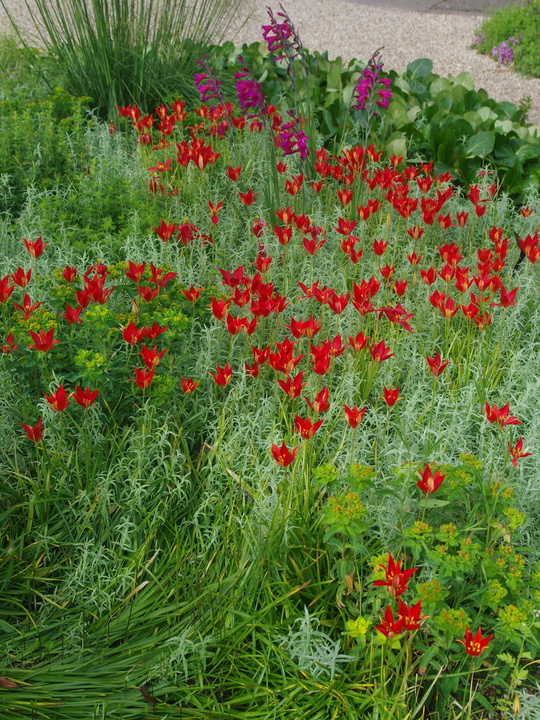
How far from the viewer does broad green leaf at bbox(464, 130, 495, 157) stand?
446 cm

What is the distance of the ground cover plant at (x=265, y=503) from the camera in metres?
1.89

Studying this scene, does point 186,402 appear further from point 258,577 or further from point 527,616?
point 527,616

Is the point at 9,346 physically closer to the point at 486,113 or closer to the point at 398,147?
the point at 398,147

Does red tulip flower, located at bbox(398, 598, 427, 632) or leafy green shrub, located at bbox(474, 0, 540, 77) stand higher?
leafy green shrub, located at bbox(474, 0, 540, 77)

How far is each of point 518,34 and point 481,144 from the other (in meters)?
4.94

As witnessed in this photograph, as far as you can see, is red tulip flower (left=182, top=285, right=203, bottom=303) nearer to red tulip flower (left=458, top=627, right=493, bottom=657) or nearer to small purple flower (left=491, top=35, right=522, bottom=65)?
red tulip flower (left=458, top=627, right=493, bottom=657)

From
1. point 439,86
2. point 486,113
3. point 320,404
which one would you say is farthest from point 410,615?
point 439,86

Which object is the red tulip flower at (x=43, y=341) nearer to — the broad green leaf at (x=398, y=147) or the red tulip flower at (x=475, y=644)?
the red tulip flower at (x=475, y=644)

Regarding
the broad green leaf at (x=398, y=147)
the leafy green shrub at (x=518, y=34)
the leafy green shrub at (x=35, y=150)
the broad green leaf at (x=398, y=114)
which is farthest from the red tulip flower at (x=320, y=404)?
the leafy green shrub at (x=518, y=34)

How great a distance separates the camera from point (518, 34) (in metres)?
8.45

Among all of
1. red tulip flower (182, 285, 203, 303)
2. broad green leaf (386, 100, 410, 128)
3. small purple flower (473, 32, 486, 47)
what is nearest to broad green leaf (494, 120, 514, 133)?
broad green leaf (386, 100, 410, 128)

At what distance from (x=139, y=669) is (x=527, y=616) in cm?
104

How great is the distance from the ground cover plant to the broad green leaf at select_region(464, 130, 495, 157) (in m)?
1.19

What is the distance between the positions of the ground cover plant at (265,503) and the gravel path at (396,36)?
5163 millimetres
